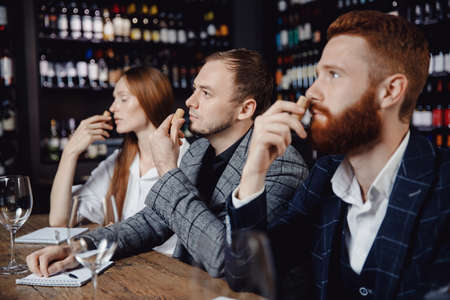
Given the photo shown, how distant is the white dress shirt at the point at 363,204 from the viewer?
1162 millimetres

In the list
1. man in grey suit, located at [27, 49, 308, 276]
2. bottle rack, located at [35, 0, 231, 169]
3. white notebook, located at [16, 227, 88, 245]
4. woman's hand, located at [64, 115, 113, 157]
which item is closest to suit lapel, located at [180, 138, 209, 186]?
man in grey suit, located at [27, 49, 308, 276]

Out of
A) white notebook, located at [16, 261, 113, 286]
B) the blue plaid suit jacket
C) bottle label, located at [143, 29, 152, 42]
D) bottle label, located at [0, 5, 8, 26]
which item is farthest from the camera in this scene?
bottle label, located at [143, 29, 152, 42]

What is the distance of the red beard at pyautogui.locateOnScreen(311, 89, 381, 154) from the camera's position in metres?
1.14

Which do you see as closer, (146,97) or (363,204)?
(363,204)

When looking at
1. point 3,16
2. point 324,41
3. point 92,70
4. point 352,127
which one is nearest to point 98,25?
point 92,70

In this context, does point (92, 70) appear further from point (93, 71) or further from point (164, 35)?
→ point (164, 35)

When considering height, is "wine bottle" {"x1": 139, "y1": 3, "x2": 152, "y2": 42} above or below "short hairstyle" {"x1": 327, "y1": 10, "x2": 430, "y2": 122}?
above

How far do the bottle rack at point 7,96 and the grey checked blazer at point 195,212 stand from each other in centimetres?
295

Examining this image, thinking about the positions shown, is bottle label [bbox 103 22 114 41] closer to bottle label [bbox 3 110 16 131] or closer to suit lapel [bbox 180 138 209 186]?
bottle label [bbox 3 110 16 131]

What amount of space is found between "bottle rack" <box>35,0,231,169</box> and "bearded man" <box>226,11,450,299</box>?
3.25 metres

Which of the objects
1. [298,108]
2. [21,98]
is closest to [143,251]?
[298,108]

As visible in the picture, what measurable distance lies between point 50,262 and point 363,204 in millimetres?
861

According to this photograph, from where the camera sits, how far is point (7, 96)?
4.15m

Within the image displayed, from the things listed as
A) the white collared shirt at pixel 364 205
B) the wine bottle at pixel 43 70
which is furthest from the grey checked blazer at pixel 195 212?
the wine bottle at pixel 43 70
